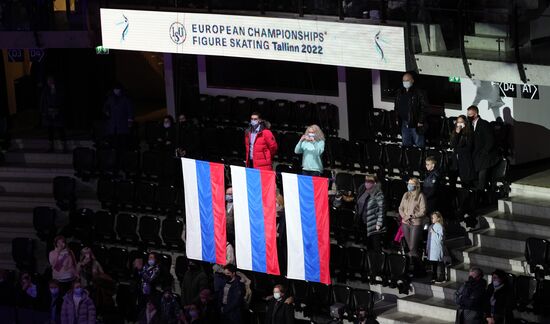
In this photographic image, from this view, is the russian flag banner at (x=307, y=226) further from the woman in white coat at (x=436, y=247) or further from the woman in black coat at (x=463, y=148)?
the woman in black coat at (x=463, y=148)

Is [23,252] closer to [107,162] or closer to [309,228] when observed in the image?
[107,162]

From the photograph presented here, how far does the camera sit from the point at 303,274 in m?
22.7

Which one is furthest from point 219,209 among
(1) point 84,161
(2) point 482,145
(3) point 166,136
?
(1) point 84,161

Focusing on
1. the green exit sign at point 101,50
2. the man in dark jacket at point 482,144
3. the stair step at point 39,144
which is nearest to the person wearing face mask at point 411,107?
the man in dark jacket at point 482,144

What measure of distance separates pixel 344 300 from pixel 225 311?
1744 mm

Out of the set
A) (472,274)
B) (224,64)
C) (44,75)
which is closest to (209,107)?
(224,64)

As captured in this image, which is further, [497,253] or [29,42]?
[29,42]

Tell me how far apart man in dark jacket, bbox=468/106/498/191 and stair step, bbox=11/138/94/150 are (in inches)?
354

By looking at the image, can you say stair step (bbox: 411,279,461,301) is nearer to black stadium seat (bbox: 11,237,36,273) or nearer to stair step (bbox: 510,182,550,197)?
stair step (bbox: 510,182,550,197)

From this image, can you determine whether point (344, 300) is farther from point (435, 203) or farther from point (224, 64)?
point (224, 64)

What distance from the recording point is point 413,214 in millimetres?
22641

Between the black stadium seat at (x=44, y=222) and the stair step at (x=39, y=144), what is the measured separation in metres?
2.27

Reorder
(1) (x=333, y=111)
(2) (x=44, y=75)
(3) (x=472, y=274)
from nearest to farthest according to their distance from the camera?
(3) (x=472, y=274) → (1) (x=333, y=111) → (2) (x=44, y=75)

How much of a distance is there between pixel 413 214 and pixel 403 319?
153 cm
